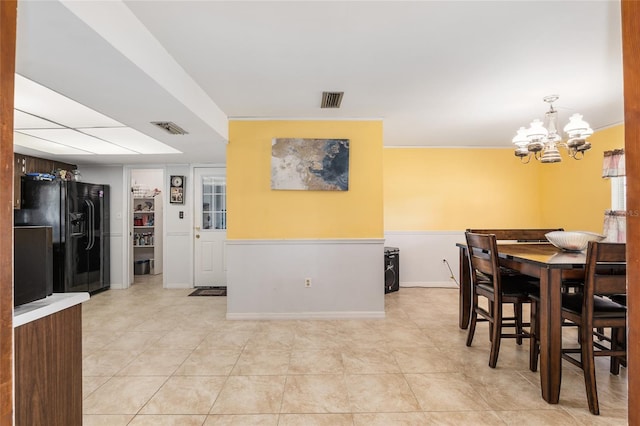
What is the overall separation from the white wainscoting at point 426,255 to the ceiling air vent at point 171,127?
3.40m

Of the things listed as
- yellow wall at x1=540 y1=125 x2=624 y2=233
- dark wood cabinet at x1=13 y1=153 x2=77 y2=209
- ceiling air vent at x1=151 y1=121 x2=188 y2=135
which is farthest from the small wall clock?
yellow wall at x1=540 y1=125 x2=624 y2=233

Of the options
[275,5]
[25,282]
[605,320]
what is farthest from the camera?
[605,320]

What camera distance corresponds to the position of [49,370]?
1.23 metres

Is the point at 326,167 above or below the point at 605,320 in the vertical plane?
above

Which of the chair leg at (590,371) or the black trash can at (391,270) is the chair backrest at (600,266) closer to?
the chair leg at (590,371)

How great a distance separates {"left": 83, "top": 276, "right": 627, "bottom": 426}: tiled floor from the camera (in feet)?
5.96

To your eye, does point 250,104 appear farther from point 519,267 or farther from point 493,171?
point 493,171

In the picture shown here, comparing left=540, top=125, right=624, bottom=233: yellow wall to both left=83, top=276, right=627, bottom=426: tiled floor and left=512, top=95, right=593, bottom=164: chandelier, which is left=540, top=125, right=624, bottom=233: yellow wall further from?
left=83, top=276, right=627, bottom=426: tiled floor

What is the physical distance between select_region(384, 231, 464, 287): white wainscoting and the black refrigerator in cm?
459

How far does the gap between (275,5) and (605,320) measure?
2647 mm

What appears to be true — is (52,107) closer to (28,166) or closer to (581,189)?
(28,166)

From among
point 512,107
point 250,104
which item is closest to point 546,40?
point 512,107

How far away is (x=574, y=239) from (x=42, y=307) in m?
3.40

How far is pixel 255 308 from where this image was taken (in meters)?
3.46
